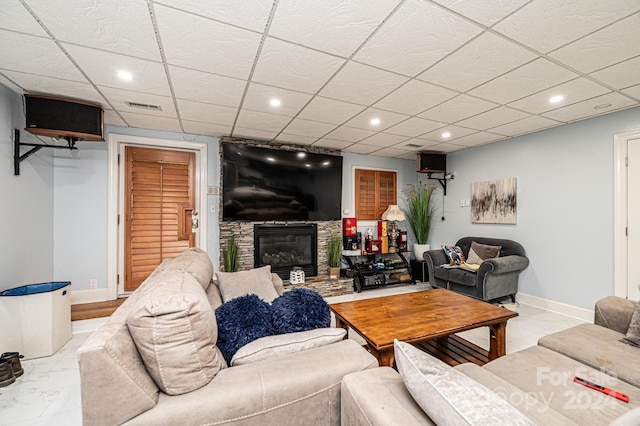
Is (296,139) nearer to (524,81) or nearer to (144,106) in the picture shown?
(144,106)

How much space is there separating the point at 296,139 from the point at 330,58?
2.16m

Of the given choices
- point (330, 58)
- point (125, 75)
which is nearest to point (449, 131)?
point (330, 58)

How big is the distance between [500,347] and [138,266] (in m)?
4.13

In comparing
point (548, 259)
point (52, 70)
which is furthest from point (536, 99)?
point (52, 70)

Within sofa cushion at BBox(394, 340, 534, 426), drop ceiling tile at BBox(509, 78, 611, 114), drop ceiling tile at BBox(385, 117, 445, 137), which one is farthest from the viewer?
drop ceiling tile at BBox(385, 117, 445, 137)

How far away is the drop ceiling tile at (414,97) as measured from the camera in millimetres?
2314

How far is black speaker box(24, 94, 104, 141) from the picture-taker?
7.86ft

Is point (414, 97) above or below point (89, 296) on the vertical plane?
above

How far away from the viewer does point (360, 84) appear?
2256 millimetres

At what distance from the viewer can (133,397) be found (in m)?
0.89

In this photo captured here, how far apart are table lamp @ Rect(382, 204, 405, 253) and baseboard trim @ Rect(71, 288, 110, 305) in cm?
430

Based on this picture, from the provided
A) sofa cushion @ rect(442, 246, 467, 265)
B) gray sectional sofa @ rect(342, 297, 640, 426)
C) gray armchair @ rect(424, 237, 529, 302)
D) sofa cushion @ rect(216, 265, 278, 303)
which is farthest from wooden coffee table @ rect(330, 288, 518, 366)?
sofa cushion @ rect(442, 246, 467, 265)

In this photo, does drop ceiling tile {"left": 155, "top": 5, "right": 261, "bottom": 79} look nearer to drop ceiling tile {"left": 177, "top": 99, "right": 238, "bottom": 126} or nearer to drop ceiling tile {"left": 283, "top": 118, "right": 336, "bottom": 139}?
drop ceiling tile {"left": 177, "top": 99, "right": 238, "bottom": 126}

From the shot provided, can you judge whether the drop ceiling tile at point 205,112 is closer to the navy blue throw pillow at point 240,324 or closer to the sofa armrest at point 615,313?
the navy blue throw pillow at point 240,324
